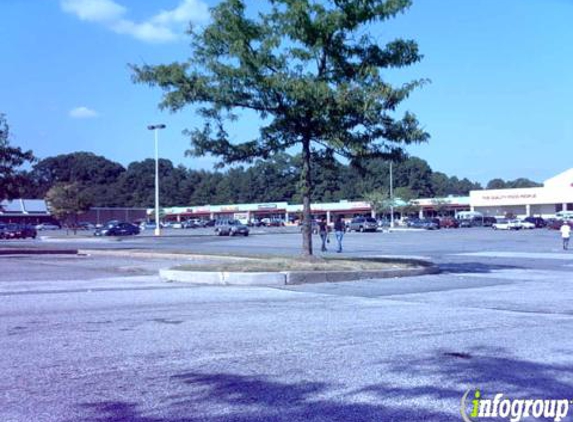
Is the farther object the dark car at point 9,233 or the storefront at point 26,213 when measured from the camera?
the storefront at point 26,213

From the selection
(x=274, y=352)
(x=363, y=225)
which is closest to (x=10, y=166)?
(x=274, y=352)

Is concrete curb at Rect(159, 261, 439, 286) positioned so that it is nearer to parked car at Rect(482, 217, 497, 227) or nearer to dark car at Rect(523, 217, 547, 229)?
dark car at Rect(523, 217, 547, 229)

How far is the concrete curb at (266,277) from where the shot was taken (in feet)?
52.8

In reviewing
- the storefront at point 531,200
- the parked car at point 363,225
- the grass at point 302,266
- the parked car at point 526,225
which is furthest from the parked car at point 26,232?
the storefront at point 531,200

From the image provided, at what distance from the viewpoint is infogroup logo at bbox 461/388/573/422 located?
5.59 metres

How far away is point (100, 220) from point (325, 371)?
12087cm

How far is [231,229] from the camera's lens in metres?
61.6

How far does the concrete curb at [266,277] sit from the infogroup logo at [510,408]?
10.2m

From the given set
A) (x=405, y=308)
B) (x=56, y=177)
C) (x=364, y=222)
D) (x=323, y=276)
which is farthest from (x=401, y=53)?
(x=56, y=177)

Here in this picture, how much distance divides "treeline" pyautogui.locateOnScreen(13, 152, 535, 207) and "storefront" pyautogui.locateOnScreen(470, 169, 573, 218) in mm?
28850

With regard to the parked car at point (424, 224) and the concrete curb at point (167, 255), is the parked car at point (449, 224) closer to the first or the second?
the parked car at point (424, 224)

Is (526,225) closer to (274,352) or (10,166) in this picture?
(10,166)

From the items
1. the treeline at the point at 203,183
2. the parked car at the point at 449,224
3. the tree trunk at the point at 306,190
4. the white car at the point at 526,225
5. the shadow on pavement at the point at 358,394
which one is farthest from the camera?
the treeline at the point at 203,183

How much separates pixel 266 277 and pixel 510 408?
10.6 metres
